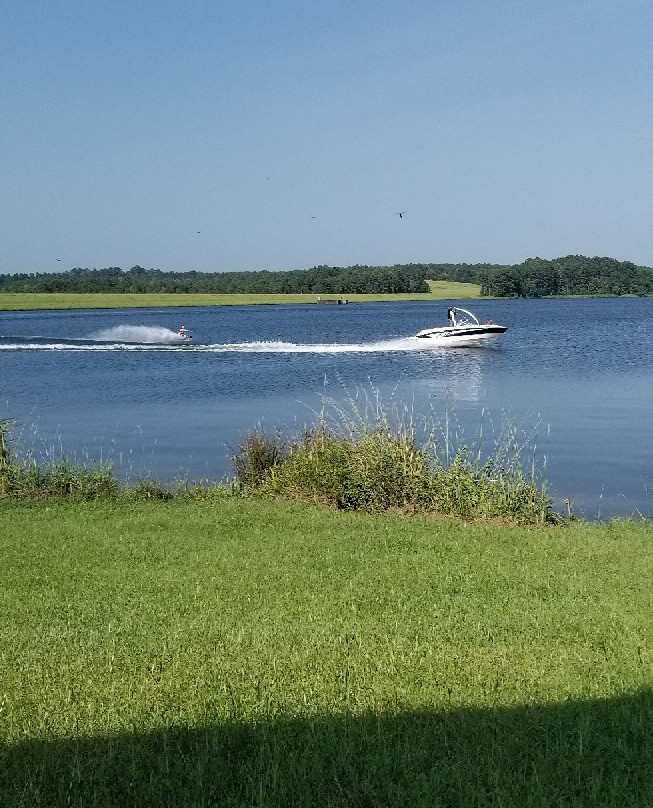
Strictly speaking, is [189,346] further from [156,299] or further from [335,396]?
[156,299]

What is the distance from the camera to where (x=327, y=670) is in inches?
257

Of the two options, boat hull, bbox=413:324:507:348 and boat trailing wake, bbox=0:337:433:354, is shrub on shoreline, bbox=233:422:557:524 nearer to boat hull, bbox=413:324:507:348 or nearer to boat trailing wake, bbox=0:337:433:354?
boat trailing wake, bbox=0:337:433:354

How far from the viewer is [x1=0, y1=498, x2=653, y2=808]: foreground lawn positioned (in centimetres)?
491

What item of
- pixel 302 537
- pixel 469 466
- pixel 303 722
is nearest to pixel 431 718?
pixel 303 722

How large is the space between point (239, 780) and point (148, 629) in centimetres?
286

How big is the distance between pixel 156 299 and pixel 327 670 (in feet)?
576

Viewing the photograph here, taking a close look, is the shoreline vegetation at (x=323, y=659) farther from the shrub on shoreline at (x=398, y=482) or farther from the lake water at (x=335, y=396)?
the lake water at (x=335, y=396)

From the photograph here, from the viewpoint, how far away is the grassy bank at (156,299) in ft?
527

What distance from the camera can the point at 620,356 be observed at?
5491 centimetres

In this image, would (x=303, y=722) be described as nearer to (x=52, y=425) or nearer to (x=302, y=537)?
(x=302, y=537)

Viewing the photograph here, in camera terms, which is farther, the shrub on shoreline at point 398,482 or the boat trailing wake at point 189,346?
the boat trailing wake at point 189,346

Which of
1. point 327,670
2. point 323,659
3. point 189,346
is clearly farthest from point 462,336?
point 327,670

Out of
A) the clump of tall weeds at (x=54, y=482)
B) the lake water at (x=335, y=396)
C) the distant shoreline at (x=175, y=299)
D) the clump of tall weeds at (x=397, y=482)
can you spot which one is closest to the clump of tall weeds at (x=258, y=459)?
the clump of tall weeds at (x=397, y=482)

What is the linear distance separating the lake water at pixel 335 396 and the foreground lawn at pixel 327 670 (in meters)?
5.84
